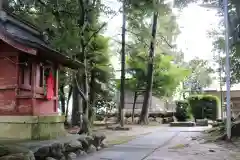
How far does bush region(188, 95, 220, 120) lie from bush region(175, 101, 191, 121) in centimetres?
46

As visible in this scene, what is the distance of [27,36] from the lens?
11883 millimetres

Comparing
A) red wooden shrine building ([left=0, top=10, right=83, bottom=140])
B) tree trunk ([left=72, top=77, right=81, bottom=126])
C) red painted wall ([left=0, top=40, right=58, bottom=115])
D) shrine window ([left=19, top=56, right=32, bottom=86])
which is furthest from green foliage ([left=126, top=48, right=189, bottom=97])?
red painted wall ([left=0, top=40, right=58, bottom=115])

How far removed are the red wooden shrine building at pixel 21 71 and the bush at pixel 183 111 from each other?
1917 centimetres

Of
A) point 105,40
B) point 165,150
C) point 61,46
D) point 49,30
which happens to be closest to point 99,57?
point 105,40

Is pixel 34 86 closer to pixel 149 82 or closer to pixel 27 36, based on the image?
pixel 27 36

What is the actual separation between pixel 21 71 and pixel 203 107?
2188cm

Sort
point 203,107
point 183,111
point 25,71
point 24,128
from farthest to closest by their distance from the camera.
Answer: point 203,107 < point 183,111 < point 25,71 < point 24,128

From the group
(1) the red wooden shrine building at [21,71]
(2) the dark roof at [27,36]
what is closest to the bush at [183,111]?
(2) the dark roof at [27,36]

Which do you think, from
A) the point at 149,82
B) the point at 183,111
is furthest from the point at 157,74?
the point at 183,111

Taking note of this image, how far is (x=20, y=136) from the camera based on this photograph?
35.1ft

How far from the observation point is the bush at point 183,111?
29641 millimetres

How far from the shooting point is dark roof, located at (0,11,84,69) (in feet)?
34.0

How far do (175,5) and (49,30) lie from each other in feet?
19.1

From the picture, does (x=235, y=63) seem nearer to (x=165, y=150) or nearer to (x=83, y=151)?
(x=165, y=150)
